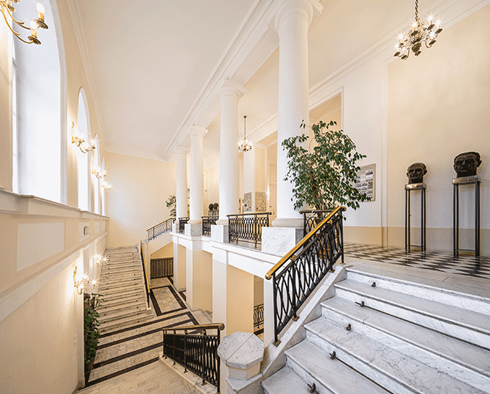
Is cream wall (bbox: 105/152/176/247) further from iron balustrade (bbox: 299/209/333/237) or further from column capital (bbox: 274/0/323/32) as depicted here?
iron balustrade (bbox: 299/209/333/237)

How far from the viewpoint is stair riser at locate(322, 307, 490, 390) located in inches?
60.2

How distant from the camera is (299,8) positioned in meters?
3.83

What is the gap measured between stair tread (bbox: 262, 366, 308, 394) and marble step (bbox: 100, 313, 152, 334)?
750 cm

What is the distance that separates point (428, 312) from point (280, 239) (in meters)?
2.15

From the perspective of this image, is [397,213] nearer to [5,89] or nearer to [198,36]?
[198,36]

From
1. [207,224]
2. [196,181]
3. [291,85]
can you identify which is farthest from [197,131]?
[291,85]

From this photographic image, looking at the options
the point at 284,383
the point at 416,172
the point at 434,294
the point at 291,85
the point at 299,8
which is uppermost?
the point at 299,8

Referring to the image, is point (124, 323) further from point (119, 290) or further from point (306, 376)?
point (306, 376)

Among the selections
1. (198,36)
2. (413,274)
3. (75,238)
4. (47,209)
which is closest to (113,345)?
(75,238)

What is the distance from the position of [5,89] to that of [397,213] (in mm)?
7302

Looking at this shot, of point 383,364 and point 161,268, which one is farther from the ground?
point 383,364

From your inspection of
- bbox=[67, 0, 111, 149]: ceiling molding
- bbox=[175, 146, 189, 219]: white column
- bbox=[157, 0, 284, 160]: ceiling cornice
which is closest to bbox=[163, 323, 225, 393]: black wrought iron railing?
bbox=[157, 0, 284, 160]: ceiling cornice

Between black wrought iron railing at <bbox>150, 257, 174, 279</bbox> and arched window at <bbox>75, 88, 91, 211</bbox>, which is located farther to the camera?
black wrought iron railing at <bbox>150, 257, 174, 279</bbox>

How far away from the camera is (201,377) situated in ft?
14.9
